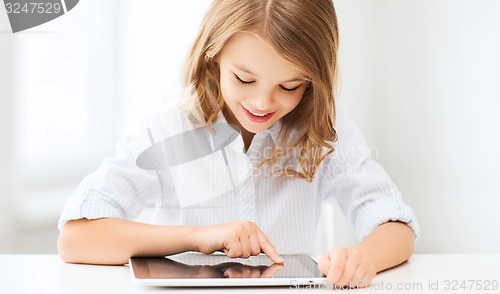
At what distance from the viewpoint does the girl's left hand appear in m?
0.62

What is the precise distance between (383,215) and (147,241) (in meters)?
0.38

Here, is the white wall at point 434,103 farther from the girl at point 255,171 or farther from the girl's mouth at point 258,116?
the girl's mouth at point 258,116

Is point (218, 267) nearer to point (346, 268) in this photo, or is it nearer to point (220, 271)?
point (220, 271)

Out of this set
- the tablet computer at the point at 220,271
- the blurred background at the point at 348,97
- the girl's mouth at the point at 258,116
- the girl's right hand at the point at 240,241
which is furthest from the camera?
the blurred background at the point at 348,97

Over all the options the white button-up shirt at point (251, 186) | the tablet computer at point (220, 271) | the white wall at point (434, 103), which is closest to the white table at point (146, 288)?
the tablet computer at point (220, 271)

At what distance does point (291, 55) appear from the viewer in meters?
0.77

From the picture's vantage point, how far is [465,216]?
1.43 meters

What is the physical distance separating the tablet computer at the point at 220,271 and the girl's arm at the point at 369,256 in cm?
2

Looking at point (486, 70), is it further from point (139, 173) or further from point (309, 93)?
point (139, 173)

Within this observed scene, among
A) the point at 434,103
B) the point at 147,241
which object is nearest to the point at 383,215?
the point at 147,241

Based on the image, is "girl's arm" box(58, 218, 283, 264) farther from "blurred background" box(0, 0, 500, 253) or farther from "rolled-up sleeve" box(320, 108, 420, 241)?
"blurred background" box(0, 0, 500, 253)

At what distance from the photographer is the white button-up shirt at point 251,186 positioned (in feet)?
3.06

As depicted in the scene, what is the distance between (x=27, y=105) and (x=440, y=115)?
108 centimetres

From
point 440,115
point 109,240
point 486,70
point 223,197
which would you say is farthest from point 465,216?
point 109,240
